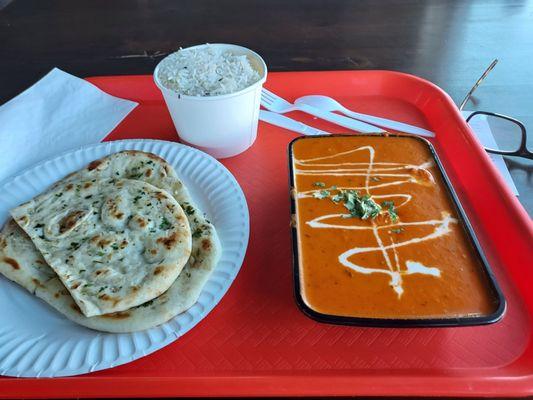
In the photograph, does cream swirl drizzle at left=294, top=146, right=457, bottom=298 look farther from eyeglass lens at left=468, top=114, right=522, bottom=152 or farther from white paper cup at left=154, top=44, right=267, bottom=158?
eyeglass lens at left=468, top=114, right=522, bottom=152

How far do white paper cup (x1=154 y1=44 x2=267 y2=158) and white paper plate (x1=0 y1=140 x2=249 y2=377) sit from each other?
0.13 meters

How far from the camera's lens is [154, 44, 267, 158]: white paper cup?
1485 millimetres

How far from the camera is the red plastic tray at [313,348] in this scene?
3.28 ft

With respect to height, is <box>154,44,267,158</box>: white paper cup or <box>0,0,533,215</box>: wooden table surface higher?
<box>154,44,267,158</box>: white paper cup

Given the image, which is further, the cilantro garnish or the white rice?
the white rice

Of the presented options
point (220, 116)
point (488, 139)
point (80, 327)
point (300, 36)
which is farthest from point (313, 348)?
point (300, 36)

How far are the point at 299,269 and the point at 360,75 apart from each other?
1352 mm

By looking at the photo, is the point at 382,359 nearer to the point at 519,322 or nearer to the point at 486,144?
the point at 519,322

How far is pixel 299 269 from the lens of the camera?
1.11 metres

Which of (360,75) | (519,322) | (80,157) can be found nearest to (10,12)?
(80,157)

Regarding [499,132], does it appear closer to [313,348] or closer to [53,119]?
[313,348]

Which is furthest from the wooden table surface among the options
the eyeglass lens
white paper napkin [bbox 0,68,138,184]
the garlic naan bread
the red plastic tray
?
the garlic naan bread

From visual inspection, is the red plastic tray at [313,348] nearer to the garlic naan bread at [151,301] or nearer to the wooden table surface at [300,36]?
the garlic naan bread at [151,301]

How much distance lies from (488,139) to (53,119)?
2032 millimetres
